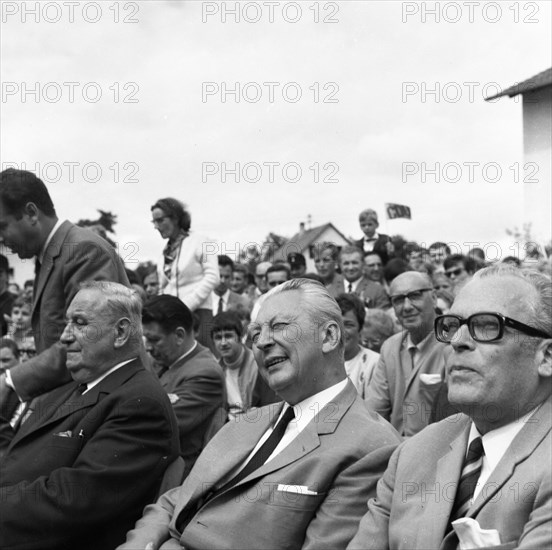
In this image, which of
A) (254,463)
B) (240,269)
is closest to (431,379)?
(254,463)

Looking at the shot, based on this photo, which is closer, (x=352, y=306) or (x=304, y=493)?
(x=304, y=493)

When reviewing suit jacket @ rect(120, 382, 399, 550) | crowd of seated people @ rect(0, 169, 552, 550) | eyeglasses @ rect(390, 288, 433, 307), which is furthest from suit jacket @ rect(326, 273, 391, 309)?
suit jacket @ rect(120, 382, 399, 550)

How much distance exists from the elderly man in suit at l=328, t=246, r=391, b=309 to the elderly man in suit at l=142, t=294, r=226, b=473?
2.73 meters

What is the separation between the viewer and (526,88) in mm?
22922

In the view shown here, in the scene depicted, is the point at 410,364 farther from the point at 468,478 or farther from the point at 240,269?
the point at 240,269

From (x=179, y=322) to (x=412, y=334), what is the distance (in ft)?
5.09

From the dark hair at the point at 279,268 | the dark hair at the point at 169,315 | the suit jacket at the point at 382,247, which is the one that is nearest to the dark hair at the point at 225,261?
the suit jacket at the point at 382,247

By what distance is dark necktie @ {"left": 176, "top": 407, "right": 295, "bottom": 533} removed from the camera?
3361mm

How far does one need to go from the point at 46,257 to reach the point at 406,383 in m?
2.46

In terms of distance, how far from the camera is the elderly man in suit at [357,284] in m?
8.26

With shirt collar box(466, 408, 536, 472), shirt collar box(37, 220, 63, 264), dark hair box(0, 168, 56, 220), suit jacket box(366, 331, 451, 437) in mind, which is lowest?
suit jacket box(366, 331, 451, 437)

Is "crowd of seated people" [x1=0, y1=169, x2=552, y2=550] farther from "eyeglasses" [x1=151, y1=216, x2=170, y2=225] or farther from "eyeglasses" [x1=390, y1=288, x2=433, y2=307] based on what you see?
"eyeglasses" [x1=151, y1=216, x2=170, y2=225]

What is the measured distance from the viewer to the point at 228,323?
22.3 ft

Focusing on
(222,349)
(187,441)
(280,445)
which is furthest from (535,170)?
(280,445)
